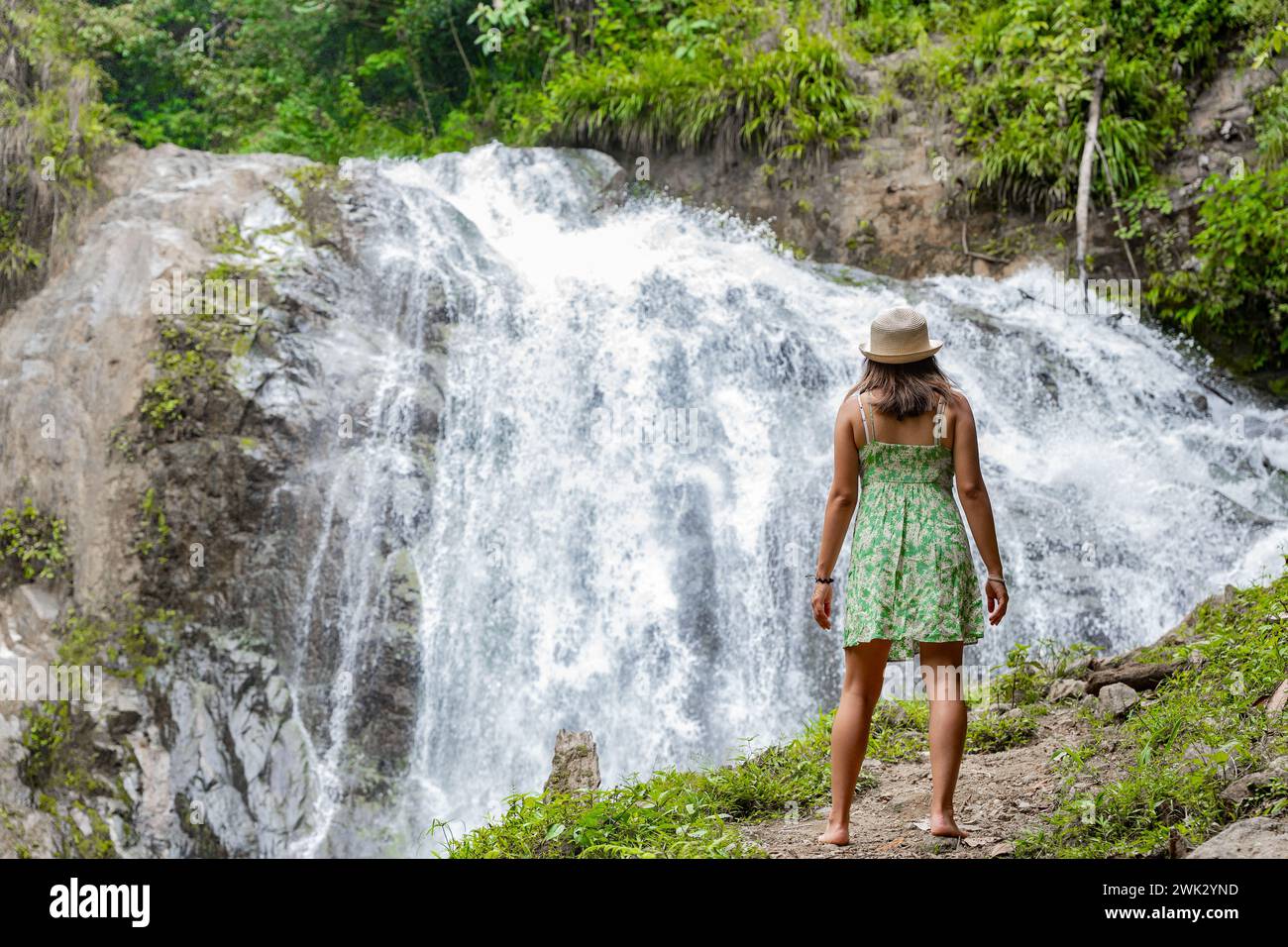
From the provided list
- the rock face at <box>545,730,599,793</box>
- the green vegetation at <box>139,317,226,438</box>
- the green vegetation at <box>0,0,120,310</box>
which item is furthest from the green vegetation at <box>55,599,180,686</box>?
the rock face at <box>545,730,599,793</box>

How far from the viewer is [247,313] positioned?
11.0m

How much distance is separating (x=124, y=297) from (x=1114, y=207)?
9858mm

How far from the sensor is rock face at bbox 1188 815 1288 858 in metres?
3.41

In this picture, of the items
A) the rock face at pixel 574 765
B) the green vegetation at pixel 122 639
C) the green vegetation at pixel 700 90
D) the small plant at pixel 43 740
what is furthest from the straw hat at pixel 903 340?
the small plant at pixel 43 740

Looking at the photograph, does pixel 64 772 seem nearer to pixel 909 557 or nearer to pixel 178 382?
pixel 178 382

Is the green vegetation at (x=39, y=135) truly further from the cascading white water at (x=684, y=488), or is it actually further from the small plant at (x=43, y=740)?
the small plant at (x=43, y=740)

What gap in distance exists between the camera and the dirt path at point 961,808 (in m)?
4.25

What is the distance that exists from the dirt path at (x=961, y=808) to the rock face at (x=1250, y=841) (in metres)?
0.76

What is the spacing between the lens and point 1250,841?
3512 millimetres

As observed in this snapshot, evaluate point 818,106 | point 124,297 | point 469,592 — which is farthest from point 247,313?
point 818,106

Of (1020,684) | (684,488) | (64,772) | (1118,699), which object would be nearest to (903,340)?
(1118,699)

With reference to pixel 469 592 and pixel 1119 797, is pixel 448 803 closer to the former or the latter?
pixel 469 592

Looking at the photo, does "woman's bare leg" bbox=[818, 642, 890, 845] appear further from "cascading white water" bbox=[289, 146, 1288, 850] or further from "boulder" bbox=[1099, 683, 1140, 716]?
"cascading white water" bbox=[289, 146, 1288, 850]

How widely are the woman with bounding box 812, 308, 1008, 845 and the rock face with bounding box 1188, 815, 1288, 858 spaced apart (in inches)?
32.5
